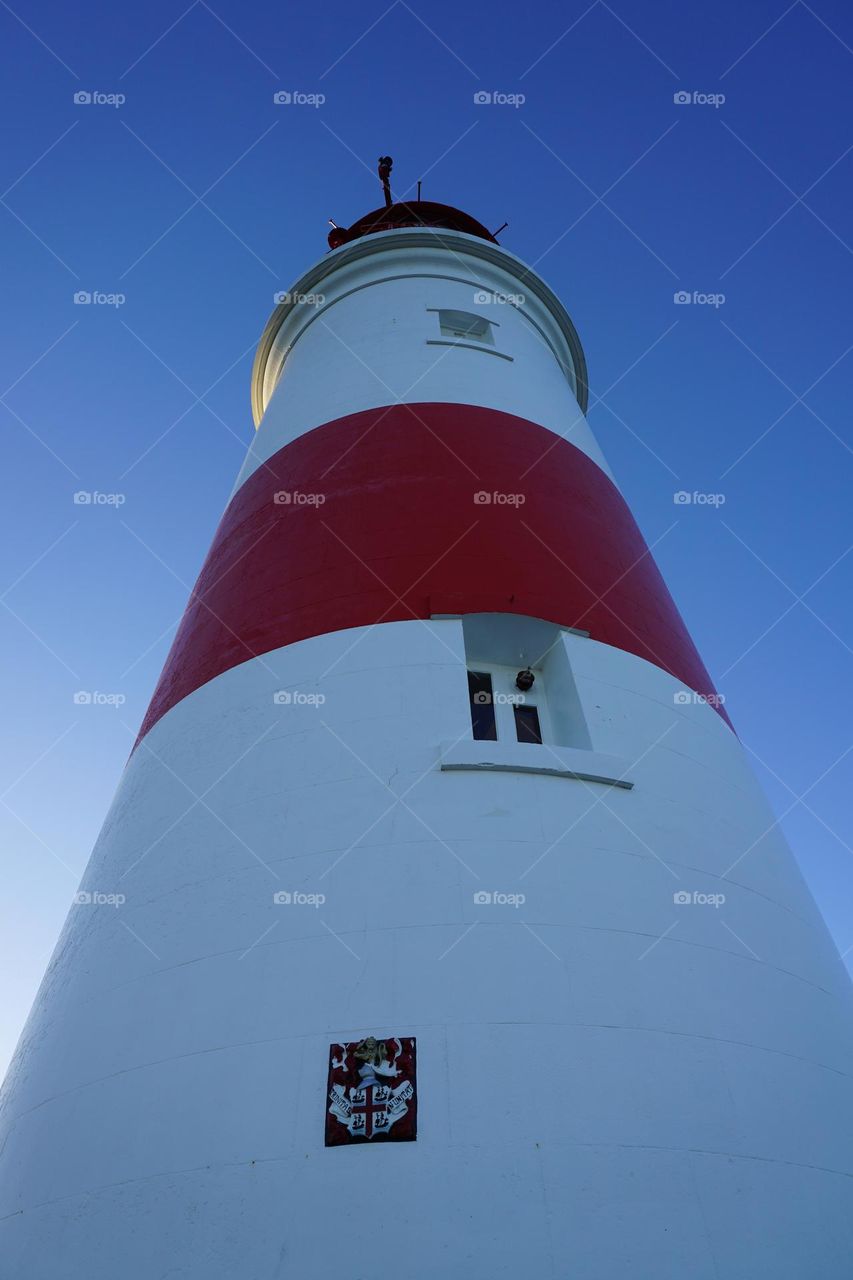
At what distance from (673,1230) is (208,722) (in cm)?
370

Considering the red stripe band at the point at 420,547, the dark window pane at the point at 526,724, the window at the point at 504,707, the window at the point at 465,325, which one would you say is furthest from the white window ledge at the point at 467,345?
the dark window pane at the point at 526,724

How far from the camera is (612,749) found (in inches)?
196

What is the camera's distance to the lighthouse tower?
126 inches

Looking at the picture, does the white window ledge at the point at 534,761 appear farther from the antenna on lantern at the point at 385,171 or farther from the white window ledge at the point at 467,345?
the antenna on lantern at the point at 385,171

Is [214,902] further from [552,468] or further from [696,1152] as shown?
[552,468]

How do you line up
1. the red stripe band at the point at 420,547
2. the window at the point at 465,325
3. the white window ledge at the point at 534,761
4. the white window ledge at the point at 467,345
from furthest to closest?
the window at the point at 465,325
the white window ledge at the point at 467,345
the red stripe band at the point at 420,547
the white window ledge at the point at 534,761

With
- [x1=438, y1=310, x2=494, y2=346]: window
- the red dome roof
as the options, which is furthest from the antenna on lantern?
[x1=438, y1=310, x2=494, y2=346]: window

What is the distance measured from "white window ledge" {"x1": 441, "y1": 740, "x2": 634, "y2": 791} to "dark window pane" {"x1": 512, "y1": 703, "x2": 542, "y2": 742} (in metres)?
0.51

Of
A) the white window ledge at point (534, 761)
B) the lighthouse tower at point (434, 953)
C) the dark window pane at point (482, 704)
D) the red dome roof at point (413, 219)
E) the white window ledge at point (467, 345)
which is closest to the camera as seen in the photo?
the lighthouse tower at point (434, 953)

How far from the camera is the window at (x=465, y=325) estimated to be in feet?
30.1

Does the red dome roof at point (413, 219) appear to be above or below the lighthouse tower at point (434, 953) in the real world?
above

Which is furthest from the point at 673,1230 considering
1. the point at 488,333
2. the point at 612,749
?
the point at 488,333

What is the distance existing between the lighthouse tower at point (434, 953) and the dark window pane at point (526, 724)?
0.05 m

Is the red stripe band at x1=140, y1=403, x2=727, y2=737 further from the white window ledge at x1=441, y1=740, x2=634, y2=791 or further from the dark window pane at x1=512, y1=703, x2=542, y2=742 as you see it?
the white window ledge at x1=441, y1=740, x2=634, y2=791
